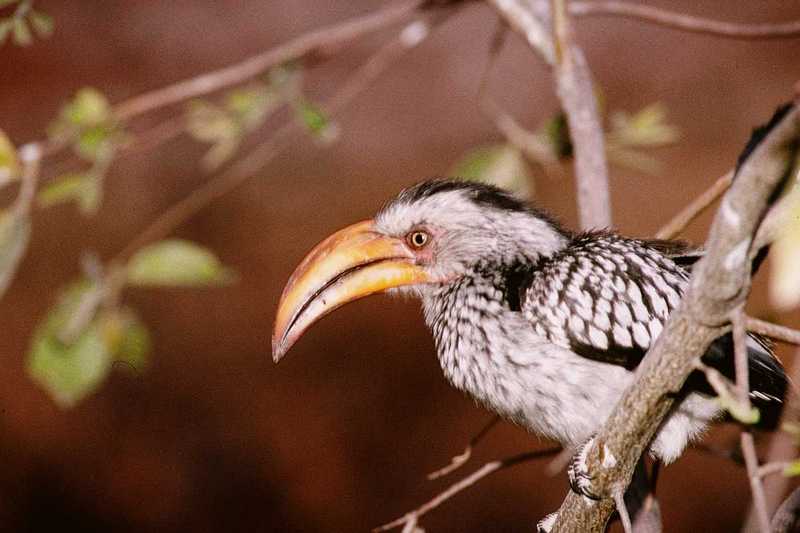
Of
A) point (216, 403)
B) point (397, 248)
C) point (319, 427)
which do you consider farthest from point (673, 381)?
point (216, 403)

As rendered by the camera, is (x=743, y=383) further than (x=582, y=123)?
No

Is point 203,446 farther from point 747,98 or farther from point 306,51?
point 747,98

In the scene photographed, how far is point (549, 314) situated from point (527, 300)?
0.17 feet

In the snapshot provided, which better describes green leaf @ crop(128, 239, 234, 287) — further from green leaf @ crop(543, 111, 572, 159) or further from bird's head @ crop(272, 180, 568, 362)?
green leaf @ crop(543, 111, 572, 159)

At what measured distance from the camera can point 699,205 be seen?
3.87ft

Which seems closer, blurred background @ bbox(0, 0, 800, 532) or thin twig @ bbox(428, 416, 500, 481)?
thin twig @ bbox(428, 416, 500, 481)

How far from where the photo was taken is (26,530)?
3.79 meters

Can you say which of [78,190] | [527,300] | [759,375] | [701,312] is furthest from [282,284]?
[701,312]

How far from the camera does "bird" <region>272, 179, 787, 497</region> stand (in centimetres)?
112

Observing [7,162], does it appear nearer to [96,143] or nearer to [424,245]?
[96,143]

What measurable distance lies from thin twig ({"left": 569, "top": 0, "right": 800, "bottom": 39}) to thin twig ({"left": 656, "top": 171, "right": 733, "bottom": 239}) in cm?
23

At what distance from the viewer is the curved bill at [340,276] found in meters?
1.25

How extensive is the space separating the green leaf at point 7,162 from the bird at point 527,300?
42 cm

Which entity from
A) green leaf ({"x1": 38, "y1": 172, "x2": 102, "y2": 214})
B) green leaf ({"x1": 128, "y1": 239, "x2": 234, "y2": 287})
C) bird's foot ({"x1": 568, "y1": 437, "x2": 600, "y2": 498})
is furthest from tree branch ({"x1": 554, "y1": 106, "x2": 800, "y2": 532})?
green leaf ({"x1": 38, "y1": 172, "x2": 102, "y2": 214})
